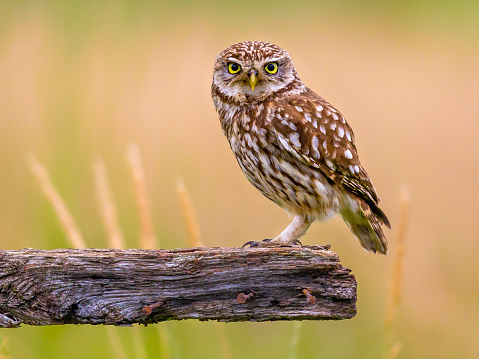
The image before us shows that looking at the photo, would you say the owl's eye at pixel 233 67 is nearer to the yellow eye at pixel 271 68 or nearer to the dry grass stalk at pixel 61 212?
the yellow eye at pixel 271 68

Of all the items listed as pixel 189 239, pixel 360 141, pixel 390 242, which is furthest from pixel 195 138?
pixel 189 239

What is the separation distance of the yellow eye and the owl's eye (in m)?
0.12

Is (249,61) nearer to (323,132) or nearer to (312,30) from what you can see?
(323,132)

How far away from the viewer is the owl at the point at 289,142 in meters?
3.01

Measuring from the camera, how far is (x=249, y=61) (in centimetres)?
300

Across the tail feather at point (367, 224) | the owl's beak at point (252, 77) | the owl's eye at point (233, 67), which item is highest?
the owl's eye at point (233, 67)

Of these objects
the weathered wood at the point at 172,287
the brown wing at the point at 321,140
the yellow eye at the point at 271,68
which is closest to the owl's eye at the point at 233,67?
the yellow eye at the point at 271,68

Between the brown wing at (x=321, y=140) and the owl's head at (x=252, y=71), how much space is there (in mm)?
104

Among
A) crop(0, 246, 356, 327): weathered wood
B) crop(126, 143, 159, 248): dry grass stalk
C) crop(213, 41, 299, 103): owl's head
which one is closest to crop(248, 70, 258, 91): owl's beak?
crop(213, 41, 299, 103): owl's head

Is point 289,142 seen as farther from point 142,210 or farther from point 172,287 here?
point 172,287

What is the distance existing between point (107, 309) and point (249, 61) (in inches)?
57.1

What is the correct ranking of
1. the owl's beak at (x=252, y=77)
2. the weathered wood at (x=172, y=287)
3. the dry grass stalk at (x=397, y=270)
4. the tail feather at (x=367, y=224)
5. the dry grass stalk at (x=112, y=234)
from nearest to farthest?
1. the weathered wood at (x=172, y=287)
2. the dry grass stalk at (x=397, y=270)
3. the dry grass stalk at (x=112, y=234)
4. the owl's beak at (x=252, y=77)
5. the tail feather at (x=367, y=224)

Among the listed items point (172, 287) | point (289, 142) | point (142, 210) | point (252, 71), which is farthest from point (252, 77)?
point (172, 287)

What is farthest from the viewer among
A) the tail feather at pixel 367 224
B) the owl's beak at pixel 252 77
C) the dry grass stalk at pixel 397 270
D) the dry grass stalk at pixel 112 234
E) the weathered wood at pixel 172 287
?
the tail feather at pixel 367 224
